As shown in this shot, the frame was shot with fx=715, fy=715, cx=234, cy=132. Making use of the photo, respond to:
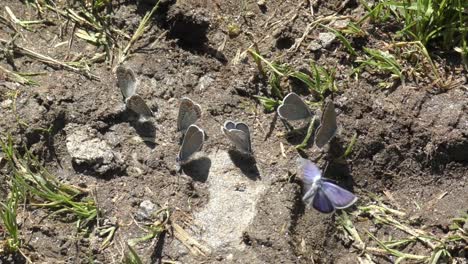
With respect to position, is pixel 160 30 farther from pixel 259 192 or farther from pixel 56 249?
pixel 56 249

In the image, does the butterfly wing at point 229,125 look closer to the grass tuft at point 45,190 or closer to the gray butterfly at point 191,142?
the gray butterfly at point 191,142

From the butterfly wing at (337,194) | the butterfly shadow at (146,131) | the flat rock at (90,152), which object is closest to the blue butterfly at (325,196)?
the butterfly wing at (337,194)

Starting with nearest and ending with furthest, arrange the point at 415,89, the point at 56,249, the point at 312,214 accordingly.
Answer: the point at 56,249, the point at 312,214, the point at 415,89

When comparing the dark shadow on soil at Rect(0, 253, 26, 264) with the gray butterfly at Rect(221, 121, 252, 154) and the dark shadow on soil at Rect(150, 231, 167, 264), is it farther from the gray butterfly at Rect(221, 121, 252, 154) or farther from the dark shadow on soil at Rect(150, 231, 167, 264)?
the gray butterfly at Rect(221, 121, 252, 154)

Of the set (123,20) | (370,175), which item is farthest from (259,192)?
(123,20)

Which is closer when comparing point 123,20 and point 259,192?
point 259,192

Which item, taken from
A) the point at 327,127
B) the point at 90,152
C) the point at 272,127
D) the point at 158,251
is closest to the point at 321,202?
the point at 327,127

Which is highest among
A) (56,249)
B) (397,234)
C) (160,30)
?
(160,30)
